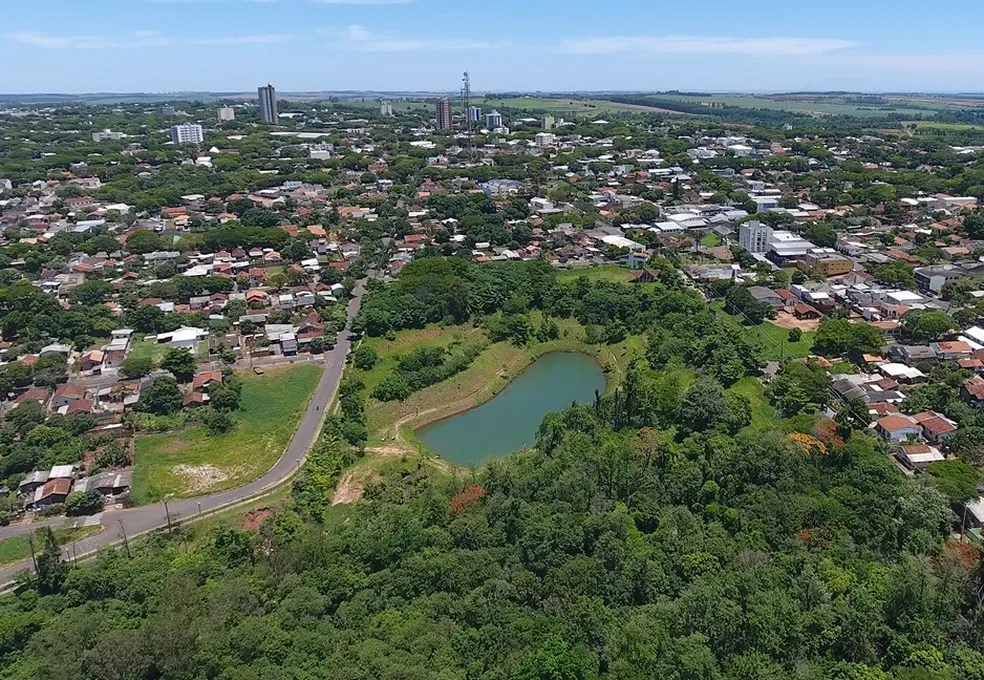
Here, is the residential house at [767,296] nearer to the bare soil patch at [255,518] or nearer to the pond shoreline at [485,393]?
the pond shoreline at [485,393]

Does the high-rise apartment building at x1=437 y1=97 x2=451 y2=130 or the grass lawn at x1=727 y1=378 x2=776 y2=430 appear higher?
the high-rise apartment building at x1=437 y1=97 x2=451 y2=130

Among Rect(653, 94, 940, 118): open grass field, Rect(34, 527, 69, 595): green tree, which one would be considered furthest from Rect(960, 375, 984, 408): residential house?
Answer: Rect(653, 94, 940, 118): open grass field

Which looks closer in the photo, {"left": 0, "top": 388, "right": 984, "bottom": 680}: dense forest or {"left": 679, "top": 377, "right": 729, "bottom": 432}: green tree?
{"left": 0, "top": 388, "right": 984, "bottom": 680}: dense forest

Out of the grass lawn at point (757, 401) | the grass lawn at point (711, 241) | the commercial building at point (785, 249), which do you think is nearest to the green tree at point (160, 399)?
the grass lawn at point (757, 401)

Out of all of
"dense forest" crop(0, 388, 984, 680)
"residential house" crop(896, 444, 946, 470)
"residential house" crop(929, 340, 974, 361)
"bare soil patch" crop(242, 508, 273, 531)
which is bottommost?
"bare soil patch" crop(242, 508, 273, 531)

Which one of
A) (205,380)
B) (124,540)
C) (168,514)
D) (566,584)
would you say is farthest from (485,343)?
(566,584)

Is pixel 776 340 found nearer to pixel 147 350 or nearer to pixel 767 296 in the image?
pixel 767 296

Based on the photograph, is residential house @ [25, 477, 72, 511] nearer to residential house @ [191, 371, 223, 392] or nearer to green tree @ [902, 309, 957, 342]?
residential house @ [191, 371, 223, 392]
